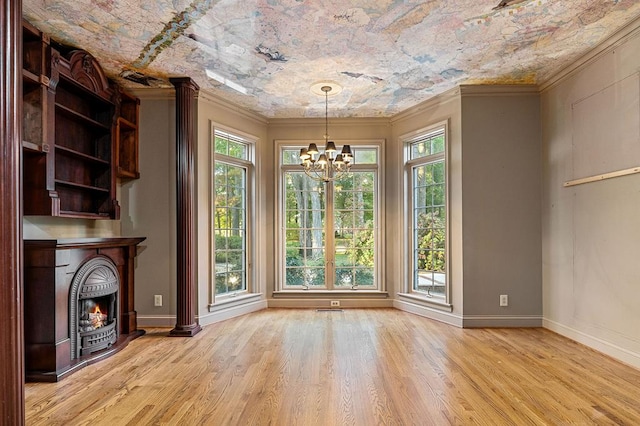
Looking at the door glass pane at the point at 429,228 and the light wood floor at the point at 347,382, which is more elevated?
the door glass pane at the point at 429,228

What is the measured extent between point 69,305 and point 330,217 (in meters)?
3.46

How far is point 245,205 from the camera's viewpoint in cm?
521

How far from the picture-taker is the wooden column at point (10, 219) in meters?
1.29

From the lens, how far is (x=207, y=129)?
4.54 metres

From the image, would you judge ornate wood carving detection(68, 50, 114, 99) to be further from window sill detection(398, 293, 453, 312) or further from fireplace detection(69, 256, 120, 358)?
window sill detection(398, 293, 453, 312)

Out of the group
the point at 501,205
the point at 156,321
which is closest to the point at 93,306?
the point at 156,321

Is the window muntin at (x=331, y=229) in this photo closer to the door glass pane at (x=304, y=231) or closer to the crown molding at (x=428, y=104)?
the door glass pane at (x=304, y=231)

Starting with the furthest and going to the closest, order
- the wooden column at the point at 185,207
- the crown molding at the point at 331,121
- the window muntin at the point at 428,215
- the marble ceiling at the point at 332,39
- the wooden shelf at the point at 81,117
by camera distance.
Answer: the crown molding at the point at 331,121, the window muntin at the point at 428,215, the wooden column at the point at 185,207, the wooden shelf at the point at 81,117, the marble ceiling at the point at 332,39

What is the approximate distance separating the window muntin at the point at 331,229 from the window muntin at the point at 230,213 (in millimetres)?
610

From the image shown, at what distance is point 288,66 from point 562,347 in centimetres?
409

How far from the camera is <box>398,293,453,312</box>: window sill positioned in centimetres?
449

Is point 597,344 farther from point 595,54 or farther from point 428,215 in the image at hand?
point 595,54

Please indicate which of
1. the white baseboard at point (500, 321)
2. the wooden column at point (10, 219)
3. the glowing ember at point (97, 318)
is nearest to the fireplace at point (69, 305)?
the glowing ember at point (97, 318)

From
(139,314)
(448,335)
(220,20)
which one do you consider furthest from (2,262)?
(448,335)
